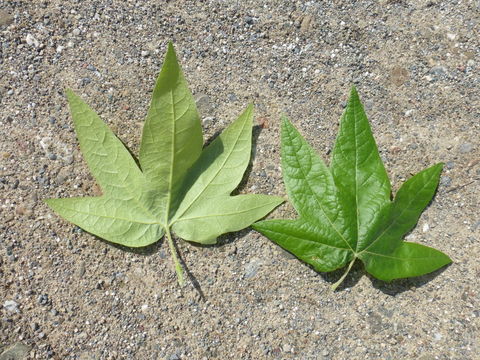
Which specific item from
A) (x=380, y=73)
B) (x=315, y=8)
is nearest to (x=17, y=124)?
(x=315, y=8)

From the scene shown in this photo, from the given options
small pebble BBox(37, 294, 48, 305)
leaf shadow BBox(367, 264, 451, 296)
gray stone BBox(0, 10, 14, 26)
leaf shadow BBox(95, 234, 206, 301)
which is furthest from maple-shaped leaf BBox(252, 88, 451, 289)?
gray stone BBox(0, 10, 14, 26)

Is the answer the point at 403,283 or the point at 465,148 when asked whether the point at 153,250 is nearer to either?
the point at 403,283

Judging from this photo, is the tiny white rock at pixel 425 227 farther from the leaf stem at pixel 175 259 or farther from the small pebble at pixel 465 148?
the leaf stem at pixel 175 259

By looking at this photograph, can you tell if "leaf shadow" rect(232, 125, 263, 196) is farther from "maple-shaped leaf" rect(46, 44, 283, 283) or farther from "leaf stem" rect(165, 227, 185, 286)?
"leaf stem" rect(165, 227, 185, 286)

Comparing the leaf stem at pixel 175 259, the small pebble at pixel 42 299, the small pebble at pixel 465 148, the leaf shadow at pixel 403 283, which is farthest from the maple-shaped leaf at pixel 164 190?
the small pebble at pixel 465 148

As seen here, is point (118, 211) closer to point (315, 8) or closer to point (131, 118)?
point (131, 118)
